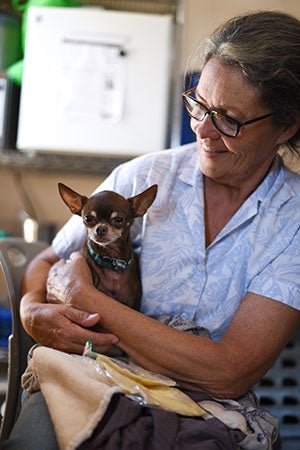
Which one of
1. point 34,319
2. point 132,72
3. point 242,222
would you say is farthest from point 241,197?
point 132,72

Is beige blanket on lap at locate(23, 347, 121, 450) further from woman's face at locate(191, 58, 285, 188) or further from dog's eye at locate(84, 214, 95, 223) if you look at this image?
woman's face at locate(191, 58, 285, 188)

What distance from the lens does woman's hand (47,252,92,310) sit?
4.43 feet

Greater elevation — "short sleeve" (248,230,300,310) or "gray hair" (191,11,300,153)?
"gray hair" (191,11,300,153)

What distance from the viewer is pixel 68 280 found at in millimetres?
1388

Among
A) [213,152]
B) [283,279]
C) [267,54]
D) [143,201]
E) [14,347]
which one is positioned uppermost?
[267,54]

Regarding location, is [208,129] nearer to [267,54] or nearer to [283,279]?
[267,54]

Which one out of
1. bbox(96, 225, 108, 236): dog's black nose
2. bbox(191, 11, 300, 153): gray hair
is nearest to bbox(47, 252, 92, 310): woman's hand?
bbox(96, 225, 108, 236): dog's black nose

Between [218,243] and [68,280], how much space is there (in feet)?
1.15

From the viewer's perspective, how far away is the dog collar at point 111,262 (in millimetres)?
1443

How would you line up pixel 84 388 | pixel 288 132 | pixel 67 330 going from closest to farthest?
pixel 84 388
pixel 67 330
pixel 288 132

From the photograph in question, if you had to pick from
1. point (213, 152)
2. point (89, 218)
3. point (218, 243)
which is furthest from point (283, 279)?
point (89, 218)

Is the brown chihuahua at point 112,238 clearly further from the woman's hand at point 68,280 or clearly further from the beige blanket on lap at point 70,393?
the beige blanket on lap at point 70,393

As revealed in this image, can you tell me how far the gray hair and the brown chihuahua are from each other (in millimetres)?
327

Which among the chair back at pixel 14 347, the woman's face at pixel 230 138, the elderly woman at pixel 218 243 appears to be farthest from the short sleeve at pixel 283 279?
the chair back at pixel 14 347
